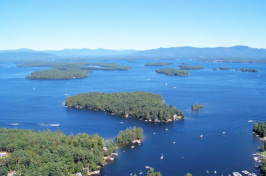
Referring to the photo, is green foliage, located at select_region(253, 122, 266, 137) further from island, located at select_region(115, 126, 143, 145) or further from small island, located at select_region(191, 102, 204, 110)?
island, located at select_region(115, 126, 143, 145)

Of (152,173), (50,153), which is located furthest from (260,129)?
(50,153)

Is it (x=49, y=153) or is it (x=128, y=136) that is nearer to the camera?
(x=49, y=153)

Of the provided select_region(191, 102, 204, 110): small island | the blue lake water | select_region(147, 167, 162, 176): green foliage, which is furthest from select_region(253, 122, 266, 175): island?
select_region(191, 102, 204, 110): small island

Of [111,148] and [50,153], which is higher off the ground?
[50,153]

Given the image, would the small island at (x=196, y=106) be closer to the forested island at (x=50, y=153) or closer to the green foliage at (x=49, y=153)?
the forested island at (x=50, y=153)

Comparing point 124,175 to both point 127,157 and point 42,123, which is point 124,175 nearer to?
point 127,157

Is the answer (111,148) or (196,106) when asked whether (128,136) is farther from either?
(196,106)
